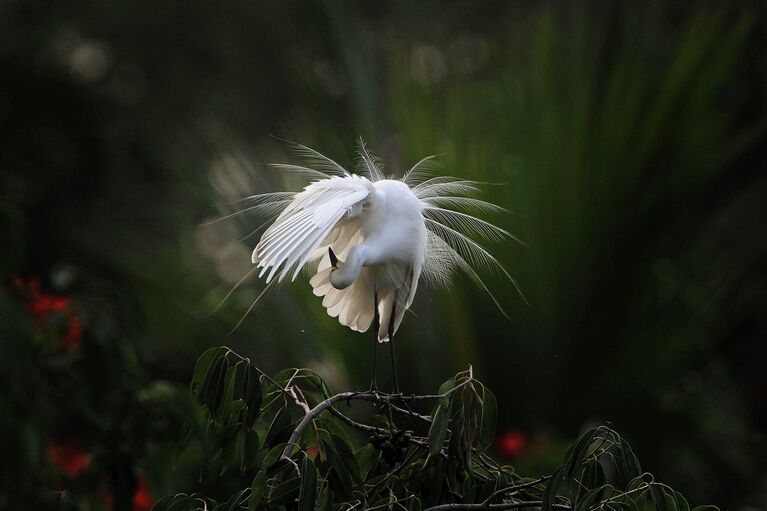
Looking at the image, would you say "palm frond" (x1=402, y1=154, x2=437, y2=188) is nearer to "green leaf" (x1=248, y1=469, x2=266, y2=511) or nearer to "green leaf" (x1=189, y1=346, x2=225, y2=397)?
"green leaf" (x1=189, y1=346, x2=225, y2=397)

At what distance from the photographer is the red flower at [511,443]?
114 inches

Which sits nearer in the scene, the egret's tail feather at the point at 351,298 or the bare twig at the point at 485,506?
the bare twig at the point at 485,506

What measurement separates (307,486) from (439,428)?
200 mm

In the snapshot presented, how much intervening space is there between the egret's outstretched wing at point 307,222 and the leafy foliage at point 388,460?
18 cm

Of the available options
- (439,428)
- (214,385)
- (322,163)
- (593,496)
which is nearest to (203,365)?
(214,385)

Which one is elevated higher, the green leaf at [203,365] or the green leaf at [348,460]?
the green leaf at [203,365]

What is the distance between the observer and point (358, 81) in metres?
3.42

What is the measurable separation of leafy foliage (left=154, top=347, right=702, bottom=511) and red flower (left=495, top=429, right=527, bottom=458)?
46.4 inches

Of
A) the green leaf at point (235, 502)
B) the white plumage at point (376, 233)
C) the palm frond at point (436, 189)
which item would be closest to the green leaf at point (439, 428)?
the green leaf at point (235, 502)

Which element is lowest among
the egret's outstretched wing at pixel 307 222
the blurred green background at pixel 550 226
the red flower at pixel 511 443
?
the red flower at pixel 511 443

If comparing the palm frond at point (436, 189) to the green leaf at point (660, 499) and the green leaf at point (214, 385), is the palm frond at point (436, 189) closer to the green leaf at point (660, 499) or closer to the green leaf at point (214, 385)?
the green leaf at point (214, 385)

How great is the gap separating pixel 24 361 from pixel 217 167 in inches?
84.0

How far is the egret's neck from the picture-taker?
79.0 inches

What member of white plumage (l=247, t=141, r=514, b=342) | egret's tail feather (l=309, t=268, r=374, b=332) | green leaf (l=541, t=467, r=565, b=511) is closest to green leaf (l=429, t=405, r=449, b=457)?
green leaf (l=541, t=467, r=565, b=511)
